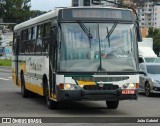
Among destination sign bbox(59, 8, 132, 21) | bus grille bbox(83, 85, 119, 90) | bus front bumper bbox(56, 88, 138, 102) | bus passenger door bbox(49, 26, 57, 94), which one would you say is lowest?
bus front bumper bbox(56, 88, 138, 102)

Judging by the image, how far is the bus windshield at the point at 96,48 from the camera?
13.6 m

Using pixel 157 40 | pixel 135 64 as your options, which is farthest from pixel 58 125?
pixel 157 40

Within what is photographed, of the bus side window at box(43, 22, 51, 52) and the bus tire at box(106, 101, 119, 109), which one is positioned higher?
the bus side window at box(43, 22, 51, 52)

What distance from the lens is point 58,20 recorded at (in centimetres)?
1394

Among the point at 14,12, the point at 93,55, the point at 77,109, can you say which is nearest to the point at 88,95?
the point at 93,55

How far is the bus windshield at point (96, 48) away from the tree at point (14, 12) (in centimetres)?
9281

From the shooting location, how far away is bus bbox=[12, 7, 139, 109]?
1353 cm

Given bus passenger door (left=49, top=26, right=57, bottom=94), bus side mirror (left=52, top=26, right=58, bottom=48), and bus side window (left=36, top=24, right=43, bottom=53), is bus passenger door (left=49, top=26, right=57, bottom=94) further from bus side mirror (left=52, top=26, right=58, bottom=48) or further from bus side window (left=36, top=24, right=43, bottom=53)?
bus side window (left=36, top=24, right=43, bottom=53)

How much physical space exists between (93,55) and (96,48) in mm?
217

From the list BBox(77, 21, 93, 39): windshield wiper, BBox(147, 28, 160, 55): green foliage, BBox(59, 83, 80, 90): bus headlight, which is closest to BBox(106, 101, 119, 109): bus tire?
BBox(59, 83, 80, 90): bus headlight

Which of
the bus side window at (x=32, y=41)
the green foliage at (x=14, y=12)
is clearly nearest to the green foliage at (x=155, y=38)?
the green foliage at (x=14, y=12)

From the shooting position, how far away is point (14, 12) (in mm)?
107000

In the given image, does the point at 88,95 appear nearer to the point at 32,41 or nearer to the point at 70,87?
the point at 70,87

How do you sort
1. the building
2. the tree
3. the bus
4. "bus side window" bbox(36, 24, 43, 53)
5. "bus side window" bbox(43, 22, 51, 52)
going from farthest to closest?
1. the building
2. the tree
3. "bus side window" bbox(36, 24, 43, 53)
4. "bus side window" bbox(43, 22, 51, 52)
5. the bus
